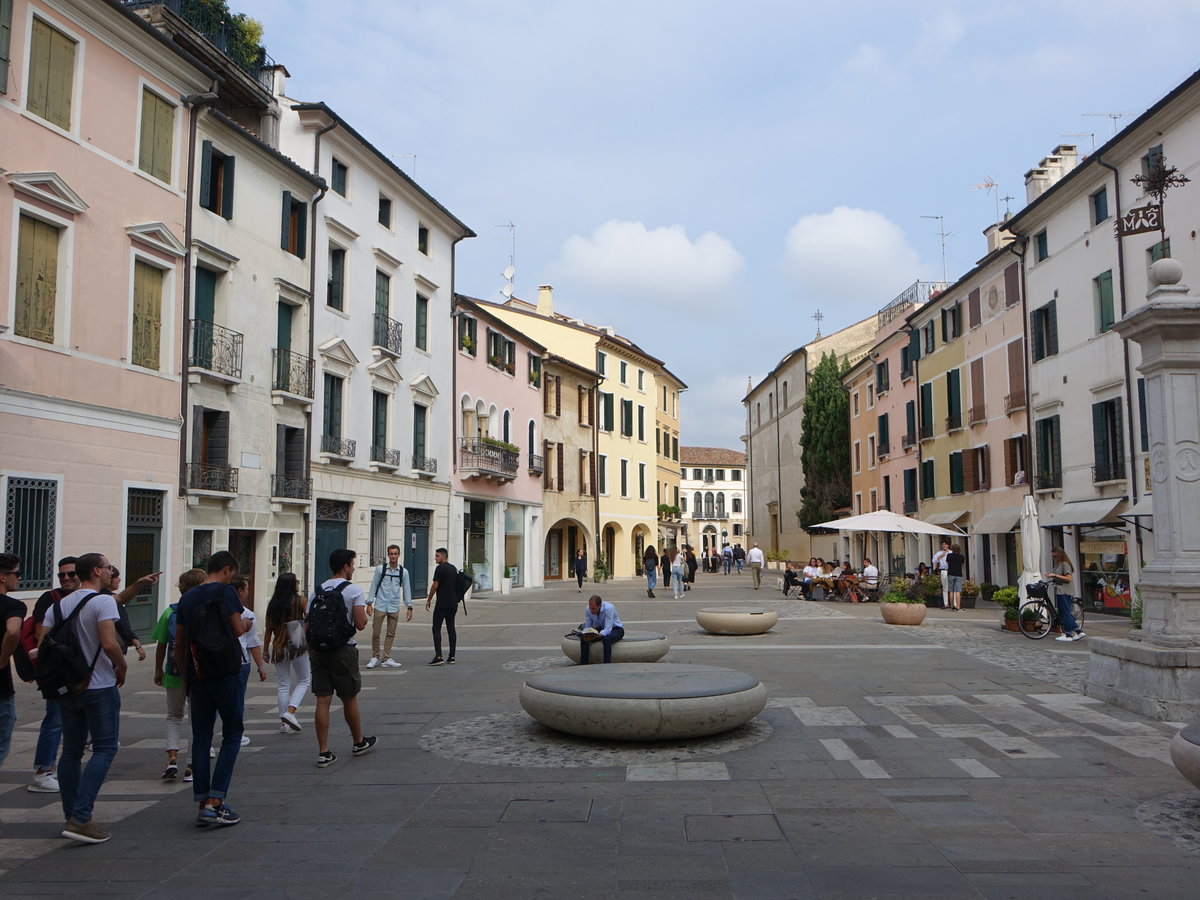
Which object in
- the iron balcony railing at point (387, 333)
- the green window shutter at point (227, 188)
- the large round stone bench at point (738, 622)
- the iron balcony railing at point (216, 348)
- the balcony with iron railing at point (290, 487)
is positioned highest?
the green window shutter at point (227, 188)

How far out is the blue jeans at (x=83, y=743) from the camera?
5.91 meters

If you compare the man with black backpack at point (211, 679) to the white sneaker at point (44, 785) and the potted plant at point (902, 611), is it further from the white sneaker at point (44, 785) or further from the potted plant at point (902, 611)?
the potted plant at point (902, 611)

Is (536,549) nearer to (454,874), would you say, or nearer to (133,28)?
(133,28)

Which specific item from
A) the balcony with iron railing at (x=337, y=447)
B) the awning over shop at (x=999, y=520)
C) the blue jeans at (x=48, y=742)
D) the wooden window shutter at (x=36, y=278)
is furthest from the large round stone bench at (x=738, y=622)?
the awning over shop at (x=999, y=520)

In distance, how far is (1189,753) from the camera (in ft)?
19.4

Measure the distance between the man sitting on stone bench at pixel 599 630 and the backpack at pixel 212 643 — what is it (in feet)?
21.7

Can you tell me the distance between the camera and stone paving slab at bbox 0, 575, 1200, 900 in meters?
5.10

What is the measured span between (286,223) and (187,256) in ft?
14.0

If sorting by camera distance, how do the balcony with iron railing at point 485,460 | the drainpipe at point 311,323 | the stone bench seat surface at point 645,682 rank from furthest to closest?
the balcony with iron railing at point 485,460
the drainpipe at point 311,323
the stone bench seat surface at point 645,682

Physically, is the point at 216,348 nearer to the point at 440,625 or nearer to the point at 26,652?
the point at 440,625

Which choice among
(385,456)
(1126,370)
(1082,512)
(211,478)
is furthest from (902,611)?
(385,456)

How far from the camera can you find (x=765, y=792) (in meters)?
6.86

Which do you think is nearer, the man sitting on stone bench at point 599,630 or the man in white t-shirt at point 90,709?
the man in white t-shirt at point 90,709

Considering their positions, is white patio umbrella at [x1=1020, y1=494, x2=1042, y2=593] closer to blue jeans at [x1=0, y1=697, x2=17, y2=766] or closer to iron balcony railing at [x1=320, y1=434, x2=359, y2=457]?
iron balcony railing at [x1=320, y1=434, x2=359, y2=457]
